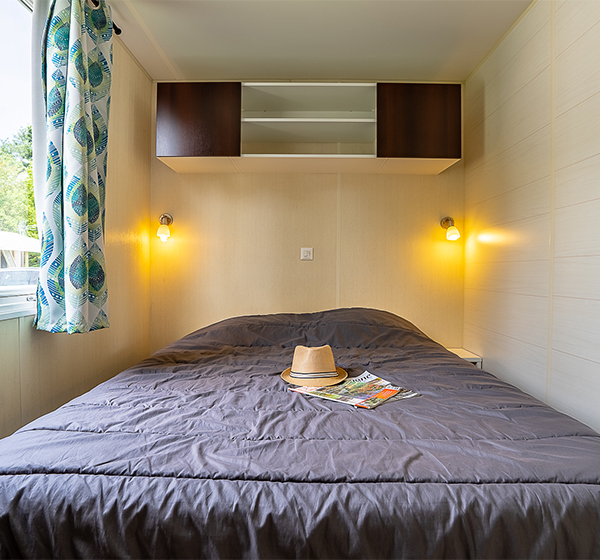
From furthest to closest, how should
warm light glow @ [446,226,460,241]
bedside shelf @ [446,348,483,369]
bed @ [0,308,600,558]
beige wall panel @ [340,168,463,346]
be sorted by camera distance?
beige wall panel @ [340,168,463,346] → warm light glow @ [446,226,460,241] → bedside shelf @ [446,348,483,369] → bed @ [0,308,600,558]

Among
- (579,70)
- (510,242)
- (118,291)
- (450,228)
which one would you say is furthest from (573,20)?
(118,291)

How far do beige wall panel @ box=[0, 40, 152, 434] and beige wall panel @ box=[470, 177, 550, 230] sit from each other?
220 cm

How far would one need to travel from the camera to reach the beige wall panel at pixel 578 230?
5.14ft

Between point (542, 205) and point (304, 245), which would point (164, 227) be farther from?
point (542, 205)

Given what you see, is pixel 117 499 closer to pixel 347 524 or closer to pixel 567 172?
→ pixel 347 524

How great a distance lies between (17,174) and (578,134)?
2.27 m

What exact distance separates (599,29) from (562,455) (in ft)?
5.13

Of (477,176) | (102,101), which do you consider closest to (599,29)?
(477,176)

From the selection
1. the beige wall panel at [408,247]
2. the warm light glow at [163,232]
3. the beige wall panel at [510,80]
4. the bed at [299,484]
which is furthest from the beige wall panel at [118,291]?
the beige wall panel at [510,80]

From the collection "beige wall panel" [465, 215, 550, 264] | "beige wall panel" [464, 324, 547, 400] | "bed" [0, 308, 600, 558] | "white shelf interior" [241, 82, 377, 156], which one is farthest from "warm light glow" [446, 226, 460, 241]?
"bed" [0, 308, 600, 558]

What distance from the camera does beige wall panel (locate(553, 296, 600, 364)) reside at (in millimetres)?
1567

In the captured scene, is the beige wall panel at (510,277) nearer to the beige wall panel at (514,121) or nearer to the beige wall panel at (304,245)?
the beige wall panel at (304,245)

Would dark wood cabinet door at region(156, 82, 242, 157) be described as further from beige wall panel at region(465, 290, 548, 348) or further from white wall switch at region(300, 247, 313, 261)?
beige wall panel at region(465, 290, 548, 348)

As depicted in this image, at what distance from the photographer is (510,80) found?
222cm
